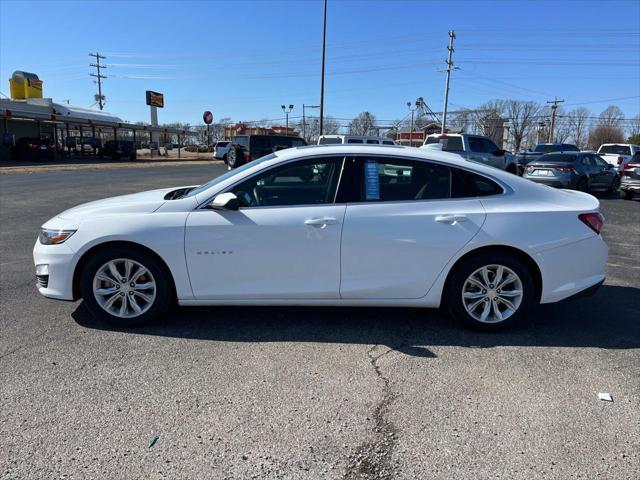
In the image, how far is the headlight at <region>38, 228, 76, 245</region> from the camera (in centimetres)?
405

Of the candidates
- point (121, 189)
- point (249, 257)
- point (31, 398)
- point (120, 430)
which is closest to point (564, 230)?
point (249, 257)

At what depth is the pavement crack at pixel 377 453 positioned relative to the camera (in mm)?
2428

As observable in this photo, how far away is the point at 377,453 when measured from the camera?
102 inches

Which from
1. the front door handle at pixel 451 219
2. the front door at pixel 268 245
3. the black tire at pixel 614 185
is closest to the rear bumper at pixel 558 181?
the black tire at pixel 614 185

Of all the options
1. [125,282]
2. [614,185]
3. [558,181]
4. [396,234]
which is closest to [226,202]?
[125,282]

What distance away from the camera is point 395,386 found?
328cm

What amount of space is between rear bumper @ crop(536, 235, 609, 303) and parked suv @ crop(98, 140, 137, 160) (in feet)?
148

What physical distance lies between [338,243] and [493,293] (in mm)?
1406

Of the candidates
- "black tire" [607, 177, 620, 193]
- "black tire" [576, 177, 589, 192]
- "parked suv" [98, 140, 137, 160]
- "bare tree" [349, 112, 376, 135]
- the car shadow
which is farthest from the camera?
"bare tree" [349, 112, 376, 135]

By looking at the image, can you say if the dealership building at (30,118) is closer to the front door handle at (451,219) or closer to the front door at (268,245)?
the front door at (268,245)

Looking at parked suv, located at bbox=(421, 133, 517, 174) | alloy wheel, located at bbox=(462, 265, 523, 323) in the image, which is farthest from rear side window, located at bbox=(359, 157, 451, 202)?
parked suv, located at bbox=(421, 133, 517, 174)

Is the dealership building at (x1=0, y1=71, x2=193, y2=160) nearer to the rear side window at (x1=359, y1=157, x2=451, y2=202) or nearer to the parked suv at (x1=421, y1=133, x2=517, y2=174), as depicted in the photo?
the parked suv at (x1=421, y1=133, x2=517, y2=174)

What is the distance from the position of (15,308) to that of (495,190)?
459 cm

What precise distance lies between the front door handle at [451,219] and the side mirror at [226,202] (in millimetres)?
1667
